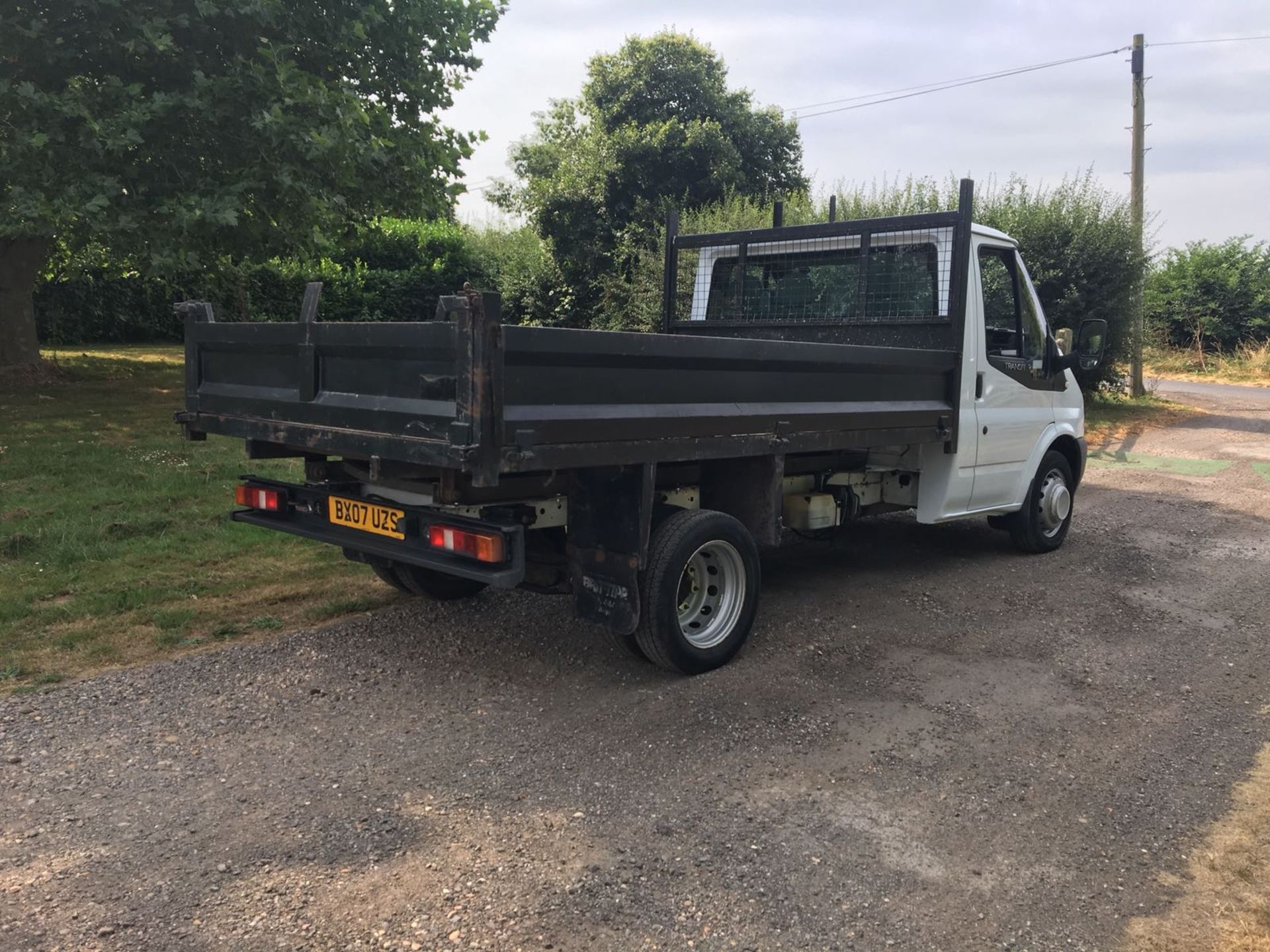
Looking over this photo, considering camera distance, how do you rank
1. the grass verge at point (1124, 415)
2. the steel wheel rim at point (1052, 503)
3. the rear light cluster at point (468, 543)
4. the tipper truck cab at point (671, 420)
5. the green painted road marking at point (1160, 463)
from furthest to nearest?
1. the grass verge at point (1124, 415)
2. the green painted road marking at point (1160, 463)
3. the steel wheel rim at point (1052, 503)
4. the rear light cluster at point (468, 543)
5. the tipper truck cab at point (671, 420)

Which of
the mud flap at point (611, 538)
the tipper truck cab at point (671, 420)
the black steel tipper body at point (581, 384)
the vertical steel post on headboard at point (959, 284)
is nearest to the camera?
the black steel tipper body at point (581, 384)

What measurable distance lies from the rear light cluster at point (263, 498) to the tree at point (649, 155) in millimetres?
14251

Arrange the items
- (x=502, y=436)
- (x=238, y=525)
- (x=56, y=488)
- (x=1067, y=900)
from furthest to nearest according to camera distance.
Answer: (x=56, y=488) → (x=238, y=525) → (x=502, y=436) → (x=1067, y=900)

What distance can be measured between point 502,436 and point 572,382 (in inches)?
17.6

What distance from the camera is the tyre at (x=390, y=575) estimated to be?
561 centimetres

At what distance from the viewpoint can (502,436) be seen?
363 cm

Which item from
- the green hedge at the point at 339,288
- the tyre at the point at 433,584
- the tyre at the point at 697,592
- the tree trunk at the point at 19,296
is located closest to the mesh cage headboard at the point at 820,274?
the tyre at the point at 697,592

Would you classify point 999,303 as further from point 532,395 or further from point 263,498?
point 263,498

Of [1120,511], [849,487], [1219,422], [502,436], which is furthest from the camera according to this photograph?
[1219,422]

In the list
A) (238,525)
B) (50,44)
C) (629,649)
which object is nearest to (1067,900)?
(629,649)

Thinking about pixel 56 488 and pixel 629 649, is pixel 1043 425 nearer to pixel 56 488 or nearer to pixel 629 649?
pixel 629 649

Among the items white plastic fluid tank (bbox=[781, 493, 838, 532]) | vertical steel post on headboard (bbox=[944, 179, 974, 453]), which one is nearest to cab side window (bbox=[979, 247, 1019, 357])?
vertical steel post on headboard (bbox=[944, 179, 974, 453])

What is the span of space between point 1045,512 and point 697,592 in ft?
12.1

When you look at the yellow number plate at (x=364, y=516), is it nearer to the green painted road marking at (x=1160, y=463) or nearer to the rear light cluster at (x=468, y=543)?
the rear light cluster at (x=468, y=543)
